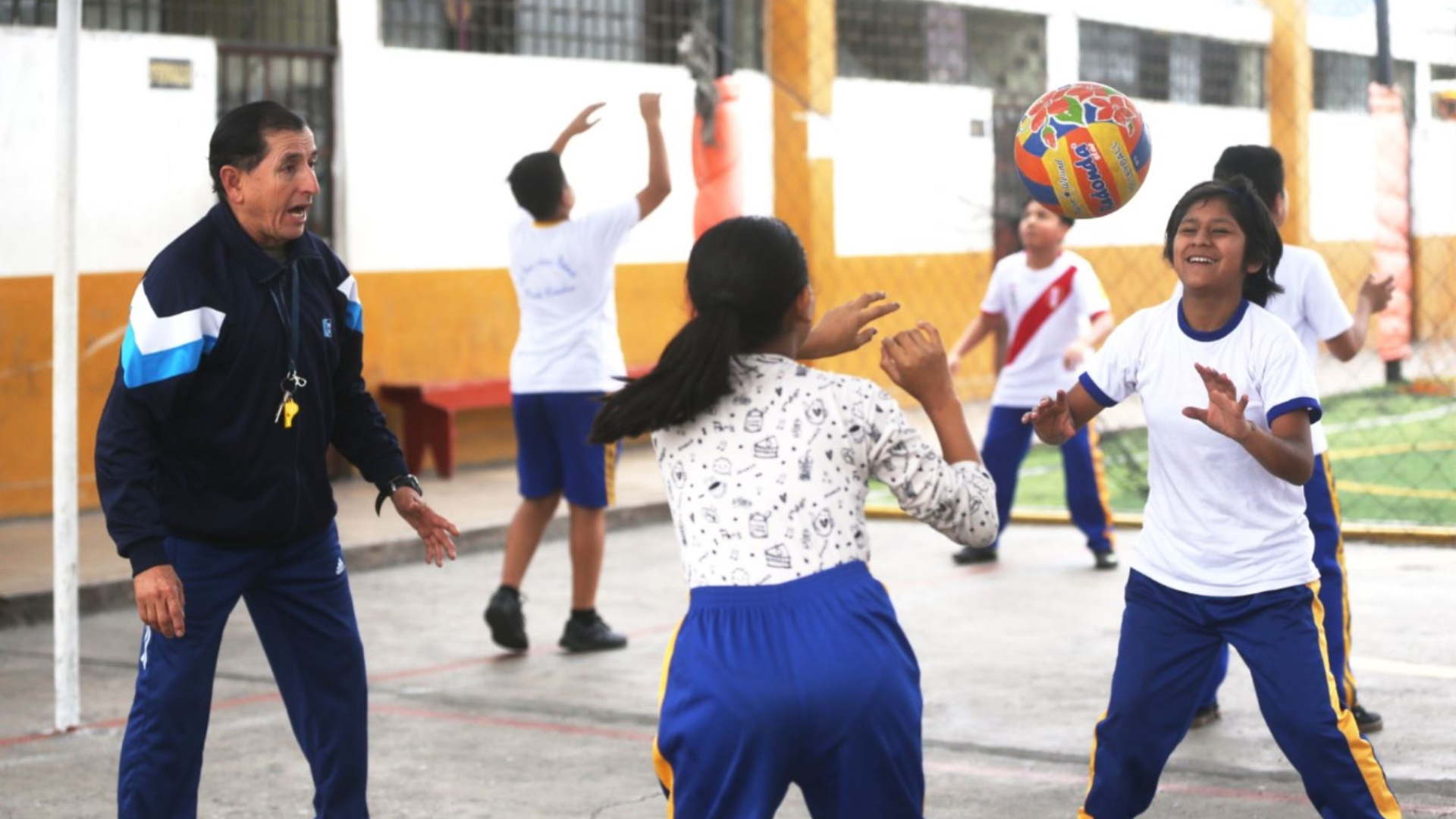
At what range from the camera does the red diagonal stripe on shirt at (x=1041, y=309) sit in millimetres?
9328

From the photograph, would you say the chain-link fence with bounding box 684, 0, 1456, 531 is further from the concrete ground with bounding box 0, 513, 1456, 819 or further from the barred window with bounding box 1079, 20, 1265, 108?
the concrete ground with bounding box 0, 513, 1456, 819

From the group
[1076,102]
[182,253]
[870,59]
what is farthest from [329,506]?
[870,59]

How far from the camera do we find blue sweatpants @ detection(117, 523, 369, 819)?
431 centimetres

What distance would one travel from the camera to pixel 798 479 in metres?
3.36

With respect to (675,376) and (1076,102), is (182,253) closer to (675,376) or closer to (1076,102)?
(675,376)

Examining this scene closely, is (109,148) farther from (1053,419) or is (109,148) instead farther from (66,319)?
(1053,419)

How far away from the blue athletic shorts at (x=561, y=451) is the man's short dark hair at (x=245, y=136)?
10.8 ft

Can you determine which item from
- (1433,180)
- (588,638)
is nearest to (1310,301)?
(588,638)

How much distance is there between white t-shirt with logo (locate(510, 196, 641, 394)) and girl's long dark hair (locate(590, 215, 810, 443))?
166 inches

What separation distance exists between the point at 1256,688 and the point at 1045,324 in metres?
5.01

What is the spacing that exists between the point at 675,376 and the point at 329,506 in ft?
4.81

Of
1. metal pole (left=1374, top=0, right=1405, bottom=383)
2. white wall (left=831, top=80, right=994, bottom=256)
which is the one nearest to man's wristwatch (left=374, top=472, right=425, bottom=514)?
metal pole (left=1374, top=0, right=1405, bottom=383)

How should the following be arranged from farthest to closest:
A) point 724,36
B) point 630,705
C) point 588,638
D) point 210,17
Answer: point 724,36
point 210,17
point 588,638
point 630,705

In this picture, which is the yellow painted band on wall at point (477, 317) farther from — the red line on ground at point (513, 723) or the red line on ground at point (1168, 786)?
the red line on ground at point (1168, 786)
